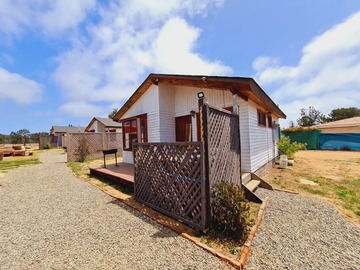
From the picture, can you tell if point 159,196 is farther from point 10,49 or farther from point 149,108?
point 10,49

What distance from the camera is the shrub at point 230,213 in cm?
276

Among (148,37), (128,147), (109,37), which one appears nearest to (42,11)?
(109,37)

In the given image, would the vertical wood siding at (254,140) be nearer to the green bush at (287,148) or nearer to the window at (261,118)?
the window at (261,118)

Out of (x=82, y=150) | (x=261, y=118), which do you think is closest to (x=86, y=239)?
(x=261, y=118)

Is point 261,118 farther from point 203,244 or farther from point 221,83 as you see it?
point 203,244

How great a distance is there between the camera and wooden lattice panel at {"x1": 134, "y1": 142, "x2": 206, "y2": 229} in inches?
120

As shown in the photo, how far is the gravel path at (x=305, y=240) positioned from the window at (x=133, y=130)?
616 centimetres

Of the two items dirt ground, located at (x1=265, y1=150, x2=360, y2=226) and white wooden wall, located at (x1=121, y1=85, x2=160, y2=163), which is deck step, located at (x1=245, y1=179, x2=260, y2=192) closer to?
dirt ground, located at (x1=265, y1=150, x2=360, y2=226)

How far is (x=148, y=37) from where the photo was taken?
25.0 feet

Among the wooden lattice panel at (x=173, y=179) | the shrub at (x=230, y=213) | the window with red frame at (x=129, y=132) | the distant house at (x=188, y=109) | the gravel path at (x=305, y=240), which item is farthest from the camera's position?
the window with red frame at (x=129, y=132)

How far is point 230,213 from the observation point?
9.16ft

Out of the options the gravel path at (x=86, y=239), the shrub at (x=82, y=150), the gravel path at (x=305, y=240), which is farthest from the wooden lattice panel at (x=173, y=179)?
the shrub at (x=82, y=150)

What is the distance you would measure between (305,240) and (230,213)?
1235 millimetres

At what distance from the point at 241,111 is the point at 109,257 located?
16.9ft
